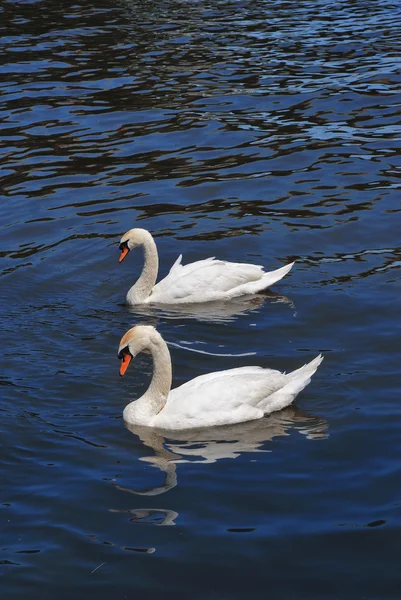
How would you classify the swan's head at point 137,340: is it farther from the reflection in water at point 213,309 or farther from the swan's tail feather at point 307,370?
the reflection in water at point 213,309

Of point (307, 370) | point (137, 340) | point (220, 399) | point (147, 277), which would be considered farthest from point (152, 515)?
point (147, 277)

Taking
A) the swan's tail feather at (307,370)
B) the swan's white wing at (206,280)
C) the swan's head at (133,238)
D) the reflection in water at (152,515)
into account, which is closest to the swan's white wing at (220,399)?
the swan's tail feather at (307,370)

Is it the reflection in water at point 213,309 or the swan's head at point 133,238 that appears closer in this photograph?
the reflection in water at point 213,309

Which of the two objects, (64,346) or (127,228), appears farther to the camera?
(127,228)

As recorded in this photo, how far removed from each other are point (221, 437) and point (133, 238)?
4.89 m

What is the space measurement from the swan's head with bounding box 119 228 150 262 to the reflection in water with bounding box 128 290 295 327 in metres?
0.91

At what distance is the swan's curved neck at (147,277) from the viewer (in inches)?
558

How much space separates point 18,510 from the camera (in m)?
8.66

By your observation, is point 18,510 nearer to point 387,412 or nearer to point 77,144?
point 387,412

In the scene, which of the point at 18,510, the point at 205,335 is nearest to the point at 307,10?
the point at 205,335

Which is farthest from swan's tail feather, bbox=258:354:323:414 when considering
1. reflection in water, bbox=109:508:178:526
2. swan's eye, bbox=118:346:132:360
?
reflection in water, bbox=109:508:178:526

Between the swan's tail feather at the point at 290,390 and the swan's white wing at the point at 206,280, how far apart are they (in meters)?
3.40

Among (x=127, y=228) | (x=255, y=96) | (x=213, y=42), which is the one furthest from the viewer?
(x=213, y=42)

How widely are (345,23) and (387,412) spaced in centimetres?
2070
